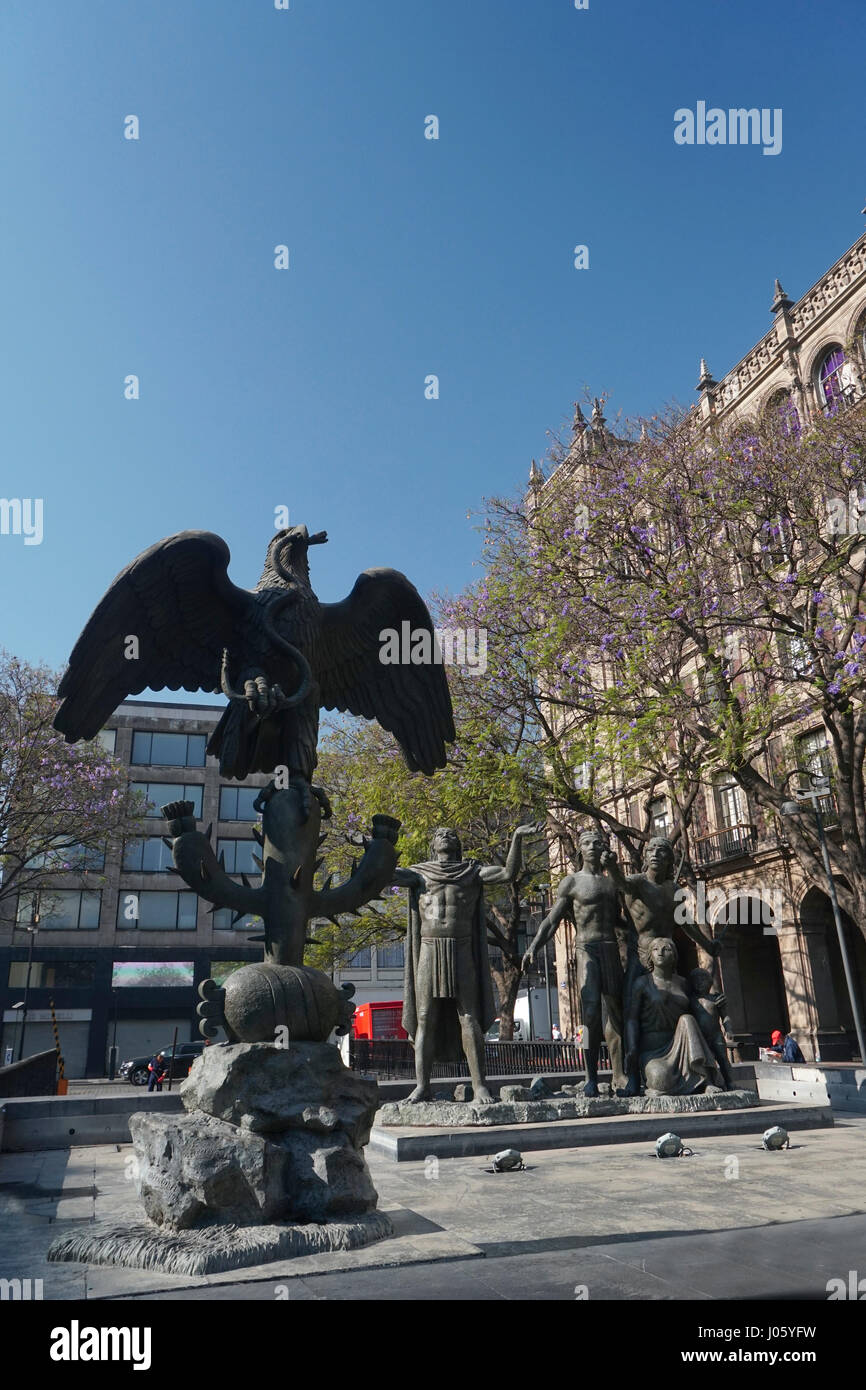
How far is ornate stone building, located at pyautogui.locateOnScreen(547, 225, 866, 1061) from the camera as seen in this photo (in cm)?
2397

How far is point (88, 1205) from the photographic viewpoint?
644 centimetres

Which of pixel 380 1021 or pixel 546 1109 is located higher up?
pixel 380 1021

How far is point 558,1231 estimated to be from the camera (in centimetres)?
495

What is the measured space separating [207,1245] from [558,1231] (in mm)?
1852

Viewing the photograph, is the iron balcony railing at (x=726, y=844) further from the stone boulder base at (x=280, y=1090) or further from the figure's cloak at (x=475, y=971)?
the stone boulder base at (x=280, y=1090)

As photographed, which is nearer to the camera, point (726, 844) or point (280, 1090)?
point (280, 1090)

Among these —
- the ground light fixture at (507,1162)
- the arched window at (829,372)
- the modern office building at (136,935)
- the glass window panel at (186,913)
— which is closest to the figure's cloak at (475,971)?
the ground light fixture at (507,1162)

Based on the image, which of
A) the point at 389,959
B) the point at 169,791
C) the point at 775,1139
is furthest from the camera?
the point at 389,959

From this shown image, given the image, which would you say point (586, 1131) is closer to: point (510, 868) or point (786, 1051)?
point (510, 868)

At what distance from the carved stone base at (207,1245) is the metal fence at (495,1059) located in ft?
36.6

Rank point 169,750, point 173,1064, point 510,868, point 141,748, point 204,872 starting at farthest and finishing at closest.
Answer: point 169,750, point 141,748, point 173,1064, point 510,868, point 204,872

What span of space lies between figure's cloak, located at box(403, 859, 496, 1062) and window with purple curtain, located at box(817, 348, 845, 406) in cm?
1989

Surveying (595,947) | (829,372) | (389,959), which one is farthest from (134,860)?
(595,947)
